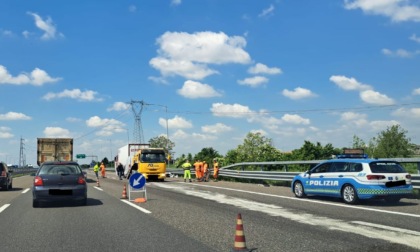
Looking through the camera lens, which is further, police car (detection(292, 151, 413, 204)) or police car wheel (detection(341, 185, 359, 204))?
police car wheel (detection(341, 185, 359, 204))

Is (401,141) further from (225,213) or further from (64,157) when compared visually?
(225,213)

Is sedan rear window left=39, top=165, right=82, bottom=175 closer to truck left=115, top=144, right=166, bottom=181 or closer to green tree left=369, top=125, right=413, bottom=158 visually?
truck left=115, top=144, right=166, bottom=181

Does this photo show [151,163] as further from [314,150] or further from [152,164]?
[314,150]

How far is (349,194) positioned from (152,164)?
19.6 meters

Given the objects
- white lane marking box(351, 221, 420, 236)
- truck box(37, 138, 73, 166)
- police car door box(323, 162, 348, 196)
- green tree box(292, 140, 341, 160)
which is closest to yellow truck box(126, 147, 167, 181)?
truck box(37, 138, 73, 166)

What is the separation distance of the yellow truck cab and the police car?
Result: 18056 millimetres

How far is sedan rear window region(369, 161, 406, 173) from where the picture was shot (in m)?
12.9

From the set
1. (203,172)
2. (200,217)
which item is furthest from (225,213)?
(203,172)

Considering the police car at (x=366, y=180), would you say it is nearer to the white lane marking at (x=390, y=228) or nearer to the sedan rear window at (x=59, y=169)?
the white lane marking at (x=390, y=228)

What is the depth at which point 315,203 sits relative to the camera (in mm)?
13703

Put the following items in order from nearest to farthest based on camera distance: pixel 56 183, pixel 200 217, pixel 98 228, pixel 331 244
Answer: pixel 331 244, pixel 98 228, pixel 200 217, pixel 56 183

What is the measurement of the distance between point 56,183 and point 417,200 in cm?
1189

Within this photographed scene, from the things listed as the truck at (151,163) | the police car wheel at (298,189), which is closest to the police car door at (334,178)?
the police car wheel at (298,189)

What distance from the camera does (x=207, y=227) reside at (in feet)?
28.8
